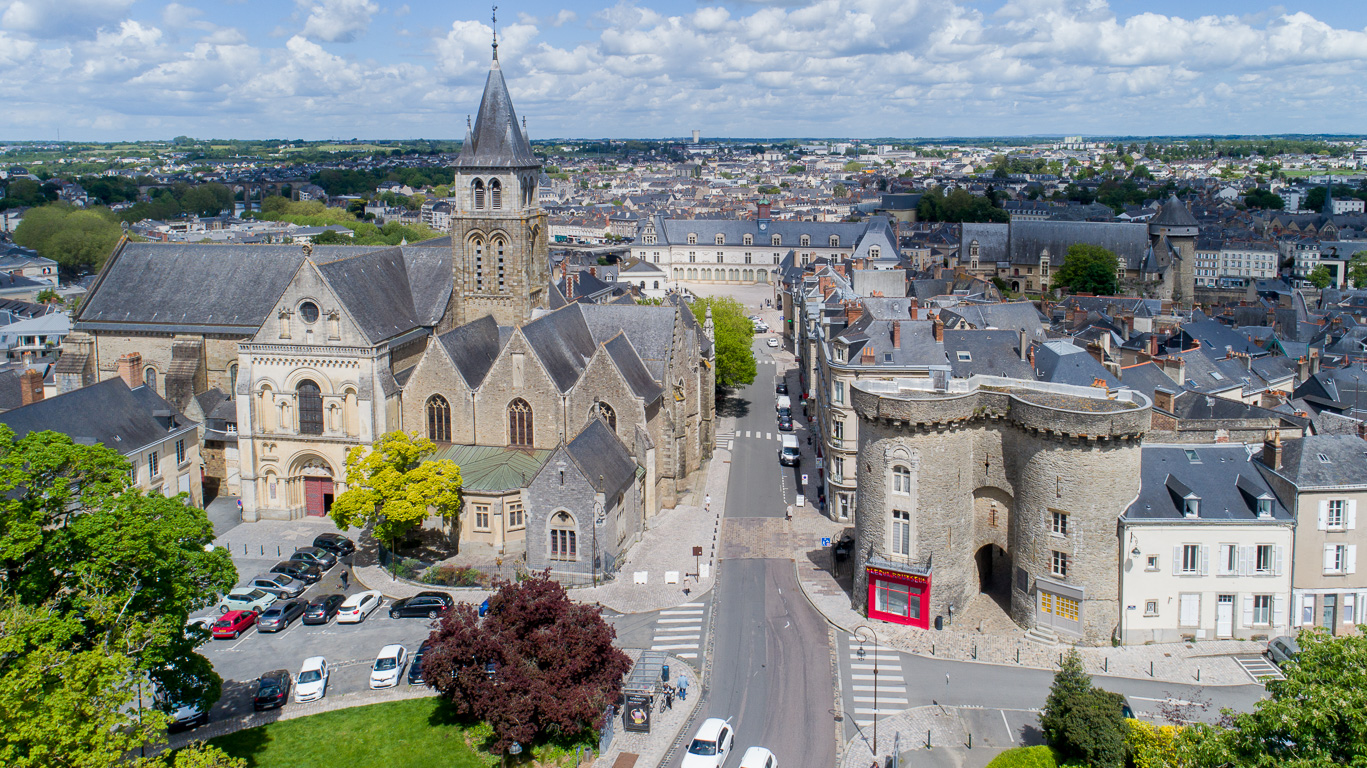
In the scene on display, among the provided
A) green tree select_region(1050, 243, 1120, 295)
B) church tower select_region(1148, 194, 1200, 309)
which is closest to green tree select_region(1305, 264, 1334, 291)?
church tower select_region(1148, 194, 1200, 309)

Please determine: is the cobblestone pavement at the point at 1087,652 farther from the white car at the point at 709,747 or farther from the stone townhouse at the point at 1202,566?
the white car at the point at 709,747

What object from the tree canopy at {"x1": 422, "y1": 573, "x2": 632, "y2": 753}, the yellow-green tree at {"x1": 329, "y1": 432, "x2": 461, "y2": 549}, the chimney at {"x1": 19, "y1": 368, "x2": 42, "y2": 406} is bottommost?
the tree canopy at {"x1": 422, "y1": 573, "x2": 632, "y2": 753}

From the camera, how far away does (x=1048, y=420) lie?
4278cm

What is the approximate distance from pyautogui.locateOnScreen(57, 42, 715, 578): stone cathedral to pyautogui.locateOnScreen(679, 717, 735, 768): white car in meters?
15.3

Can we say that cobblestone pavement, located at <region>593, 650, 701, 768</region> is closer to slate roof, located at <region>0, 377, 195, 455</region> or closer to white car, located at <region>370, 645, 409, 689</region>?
white car, located at <region>370, 645, 409, 689</region>

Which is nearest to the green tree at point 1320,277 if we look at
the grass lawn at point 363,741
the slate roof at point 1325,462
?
the slate roof at point 1325,462

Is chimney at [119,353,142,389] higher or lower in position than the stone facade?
higher

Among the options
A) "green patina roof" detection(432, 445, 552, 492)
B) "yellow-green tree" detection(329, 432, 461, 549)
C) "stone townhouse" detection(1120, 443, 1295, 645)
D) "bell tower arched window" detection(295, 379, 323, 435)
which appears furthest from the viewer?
"bell tower arched window" detection(295, 379, 323, 435)

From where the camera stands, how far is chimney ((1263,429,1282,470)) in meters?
44.8

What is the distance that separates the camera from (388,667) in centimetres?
4150

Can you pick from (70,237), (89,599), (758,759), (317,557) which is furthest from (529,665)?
(70,237)

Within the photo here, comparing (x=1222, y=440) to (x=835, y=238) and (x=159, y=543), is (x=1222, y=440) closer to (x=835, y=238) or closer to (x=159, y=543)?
(x=159, y=543)

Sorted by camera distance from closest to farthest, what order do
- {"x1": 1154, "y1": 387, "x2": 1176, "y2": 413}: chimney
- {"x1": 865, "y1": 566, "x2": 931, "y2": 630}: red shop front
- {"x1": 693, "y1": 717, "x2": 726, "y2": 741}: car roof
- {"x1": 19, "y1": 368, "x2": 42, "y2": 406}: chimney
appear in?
{"x1": 693, "y1": 717, "x2": 726, "y2": 741}: car roof, {"x1": 865, "y1": 566, "x2": 931, "y2": 630}: red shop front, {"x1": 1154, "y1": 387, "x2": 1176, "y2": 413}: chimney, {"x1": 19, "y1": 368, "x2": 42, "y2": 406}: chimney

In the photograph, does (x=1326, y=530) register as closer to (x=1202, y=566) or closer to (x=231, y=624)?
(x=1202, y=566)
